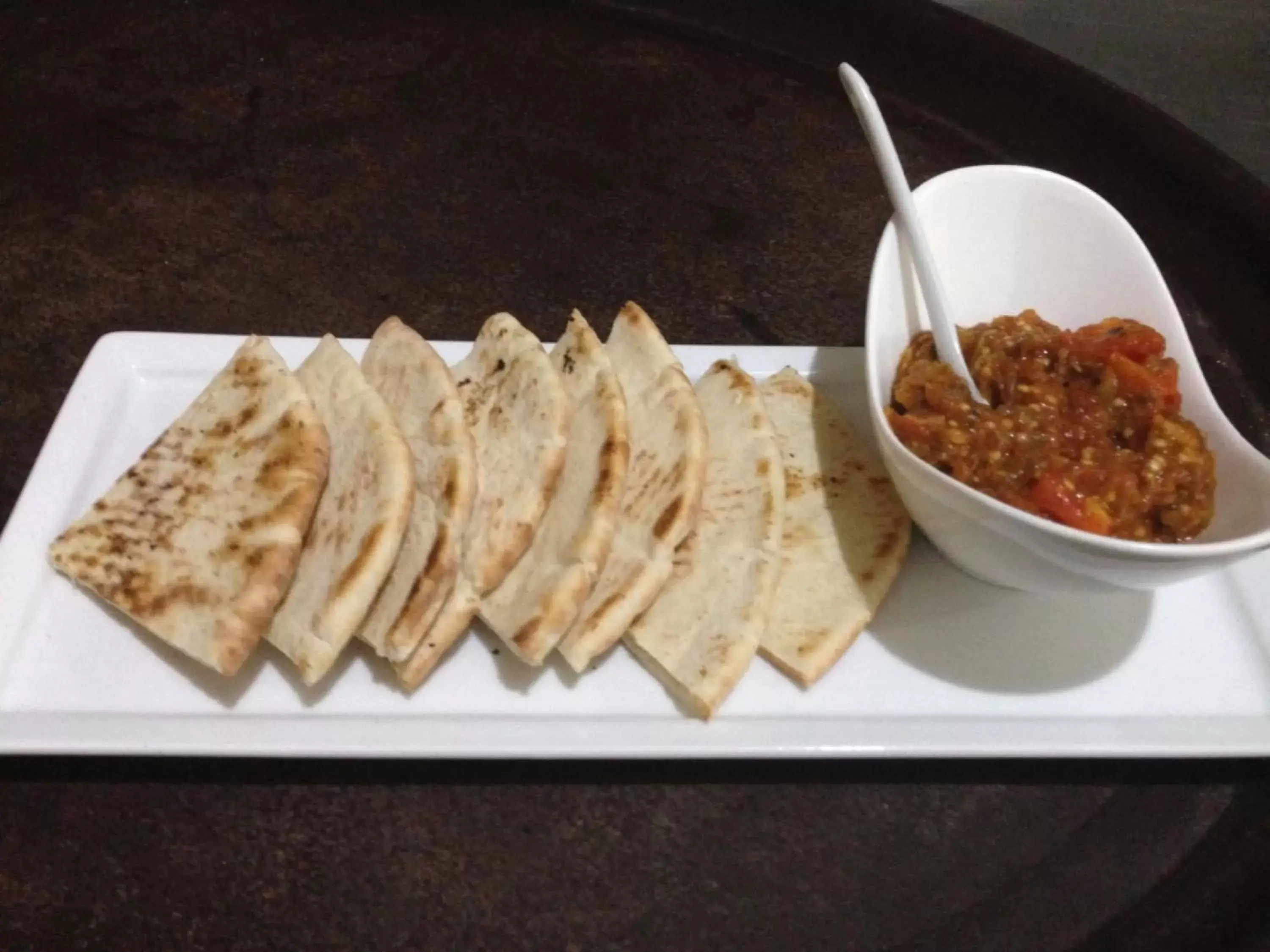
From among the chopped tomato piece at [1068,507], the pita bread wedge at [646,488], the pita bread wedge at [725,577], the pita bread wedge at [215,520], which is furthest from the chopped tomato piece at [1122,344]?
the pita bread wedge at [215,520]

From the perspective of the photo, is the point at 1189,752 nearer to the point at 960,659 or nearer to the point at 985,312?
the point at 960,659

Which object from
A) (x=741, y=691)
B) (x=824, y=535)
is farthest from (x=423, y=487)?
(x=824, y=535)

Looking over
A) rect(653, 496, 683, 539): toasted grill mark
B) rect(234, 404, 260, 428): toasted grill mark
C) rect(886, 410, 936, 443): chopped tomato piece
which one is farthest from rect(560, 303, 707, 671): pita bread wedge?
rect(234, 404, 260, 428): toasted grill mark

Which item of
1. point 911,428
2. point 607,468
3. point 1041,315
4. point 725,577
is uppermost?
point 1041,315

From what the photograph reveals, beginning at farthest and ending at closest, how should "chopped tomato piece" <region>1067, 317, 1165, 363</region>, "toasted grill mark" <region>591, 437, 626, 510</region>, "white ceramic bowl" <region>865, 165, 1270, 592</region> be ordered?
"chopped tomato piece" <region>1067, 317, 1165, 363</region>, "toasted grill mark" <region>591, 437, 626, 510</region>, "white ceramic bowl" <region>865, 165, 1270, 592</region>

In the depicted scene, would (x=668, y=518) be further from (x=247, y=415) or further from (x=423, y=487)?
(x=247, y=415)

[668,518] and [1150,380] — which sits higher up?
[1150,380]

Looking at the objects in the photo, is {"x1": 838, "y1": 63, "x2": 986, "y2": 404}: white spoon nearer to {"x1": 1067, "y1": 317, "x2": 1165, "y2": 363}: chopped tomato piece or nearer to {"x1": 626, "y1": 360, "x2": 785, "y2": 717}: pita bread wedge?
{"x1": 1067, "y1": 317, "x2": 1165, "y2": 363}: chopped tomato piece
